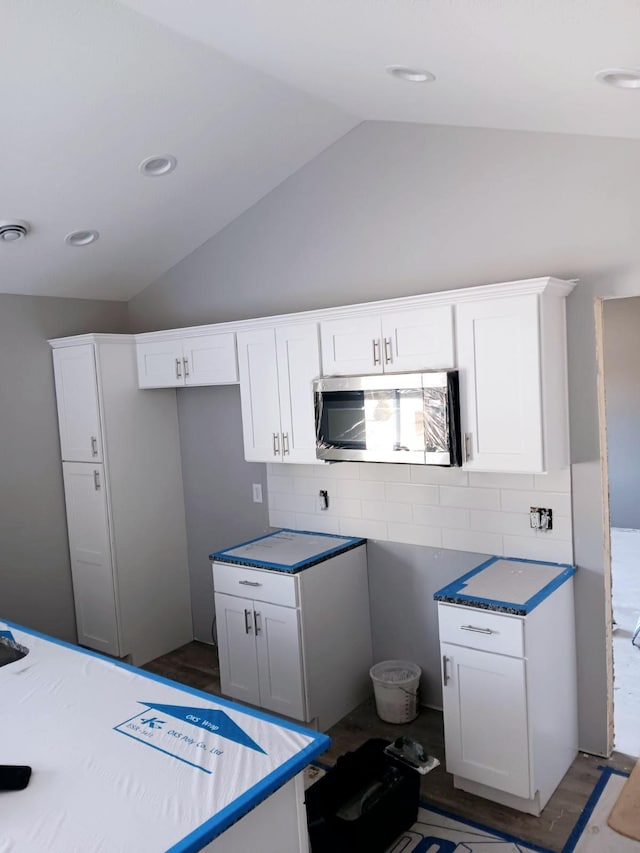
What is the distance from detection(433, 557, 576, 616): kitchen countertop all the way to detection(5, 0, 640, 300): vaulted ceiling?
1.82 m

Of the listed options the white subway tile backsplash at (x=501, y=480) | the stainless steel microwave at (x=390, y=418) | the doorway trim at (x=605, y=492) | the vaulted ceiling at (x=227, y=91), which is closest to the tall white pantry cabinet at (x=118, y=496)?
the vaulted ceiling at (x=227, y=91)

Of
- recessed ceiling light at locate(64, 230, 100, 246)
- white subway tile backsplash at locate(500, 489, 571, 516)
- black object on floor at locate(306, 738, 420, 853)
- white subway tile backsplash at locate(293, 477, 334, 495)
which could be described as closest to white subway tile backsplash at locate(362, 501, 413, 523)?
white subway tile backsplash at locate(293, 477, 334, 495)

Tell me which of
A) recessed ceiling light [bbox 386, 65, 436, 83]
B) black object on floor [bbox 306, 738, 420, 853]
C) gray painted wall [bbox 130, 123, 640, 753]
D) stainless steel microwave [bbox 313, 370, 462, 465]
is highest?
recessed ceiling light [bbox 386, 65, 436, 83]

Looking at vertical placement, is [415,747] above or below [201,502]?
below

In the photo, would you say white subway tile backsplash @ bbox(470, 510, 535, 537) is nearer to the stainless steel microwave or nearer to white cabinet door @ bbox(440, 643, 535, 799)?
the stainless steel microwave

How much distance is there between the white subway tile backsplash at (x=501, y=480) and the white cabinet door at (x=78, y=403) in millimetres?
2219

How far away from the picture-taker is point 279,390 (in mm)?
3623

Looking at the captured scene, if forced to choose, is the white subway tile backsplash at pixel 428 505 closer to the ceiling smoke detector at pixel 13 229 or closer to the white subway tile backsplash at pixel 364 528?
the white subway tile backsplash at pixel 364 528

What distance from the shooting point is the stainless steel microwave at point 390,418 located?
2.99 metres

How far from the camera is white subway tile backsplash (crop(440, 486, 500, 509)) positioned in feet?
10.9

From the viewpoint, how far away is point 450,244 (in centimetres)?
333

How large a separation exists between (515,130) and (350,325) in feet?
3.66

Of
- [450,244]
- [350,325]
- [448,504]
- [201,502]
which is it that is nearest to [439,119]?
[450,244]

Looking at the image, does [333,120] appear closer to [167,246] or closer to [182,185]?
[182,185]
